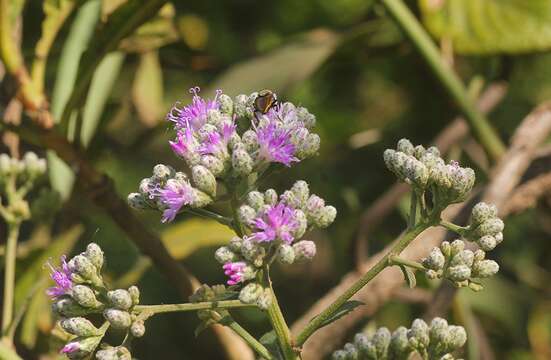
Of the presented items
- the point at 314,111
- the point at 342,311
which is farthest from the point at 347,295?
the point at 314,111

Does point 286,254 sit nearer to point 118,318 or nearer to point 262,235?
point 262,235

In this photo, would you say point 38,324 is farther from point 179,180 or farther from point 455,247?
point 455,247

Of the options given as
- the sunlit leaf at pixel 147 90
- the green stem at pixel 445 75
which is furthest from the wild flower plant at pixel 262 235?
the sunlit leaf at pixel 147 90

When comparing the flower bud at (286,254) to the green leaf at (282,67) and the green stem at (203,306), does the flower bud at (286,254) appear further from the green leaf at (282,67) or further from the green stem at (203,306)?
the green leaf at (282,67)

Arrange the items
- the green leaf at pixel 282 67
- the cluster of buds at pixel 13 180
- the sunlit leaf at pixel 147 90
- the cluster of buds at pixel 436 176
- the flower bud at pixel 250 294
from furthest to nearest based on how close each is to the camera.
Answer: the sunlit leaf at pixel 147 90
the green leaf at pixel 282 67
the cluster of buds at pixel 13 180
the cluster of buds at pixel 436 176
the flower bud at pixel 250 294

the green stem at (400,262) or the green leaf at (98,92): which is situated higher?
the green leaf at (98,92)

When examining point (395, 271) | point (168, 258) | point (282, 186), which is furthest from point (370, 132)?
point (168, 258)
